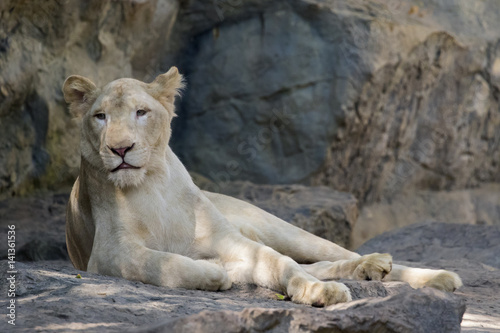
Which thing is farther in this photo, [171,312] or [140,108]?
[140,108]

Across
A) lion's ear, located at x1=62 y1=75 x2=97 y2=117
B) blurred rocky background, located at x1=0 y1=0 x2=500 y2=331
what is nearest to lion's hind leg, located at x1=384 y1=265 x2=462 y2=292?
lion's ear, located at x1=62 y1=75 x2=97 y2=117

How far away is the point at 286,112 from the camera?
979 centimetres

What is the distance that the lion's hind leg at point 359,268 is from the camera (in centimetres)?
429

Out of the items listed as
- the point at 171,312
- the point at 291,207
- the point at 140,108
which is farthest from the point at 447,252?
the point at 171,312

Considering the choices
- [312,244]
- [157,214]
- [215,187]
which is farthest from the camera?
[215,187]

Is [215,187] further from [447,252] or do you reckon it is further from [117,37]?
[447,252]

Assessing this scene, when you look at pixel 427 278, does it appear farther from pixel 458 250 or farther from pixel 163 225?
pixel 458 250

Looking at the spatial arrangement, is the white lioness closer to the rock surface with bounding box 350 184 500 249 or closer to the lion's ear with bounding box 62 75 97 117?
the lion's ear with bounding box 62 75 97 117

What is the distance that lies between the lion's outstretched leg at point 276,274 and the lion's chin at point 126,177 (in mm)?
696

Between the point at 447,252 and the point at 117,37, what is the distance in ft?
15.7

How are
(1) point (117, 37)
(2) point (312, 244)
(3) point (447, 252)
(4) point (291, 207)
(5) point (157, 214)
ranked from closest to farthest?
(5) point (157, 214) → (2) point (312, 244) → (3) point (447, 252) → (4) point (291, 207) → (1) point (117, 37)

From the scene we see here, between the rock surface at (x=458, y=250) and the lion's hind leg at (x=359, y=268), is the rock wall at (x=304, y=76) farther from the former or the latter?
the lion's hind leg at (x=359, y=268)

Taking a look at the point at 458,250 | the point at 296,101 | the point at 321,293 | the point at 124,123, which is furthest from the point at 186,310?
the point at 296,101

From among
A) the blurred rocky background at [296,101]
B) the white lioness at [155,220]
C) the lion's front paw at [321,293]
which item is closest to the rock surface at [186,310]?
the lion's front paw at [321,293]
